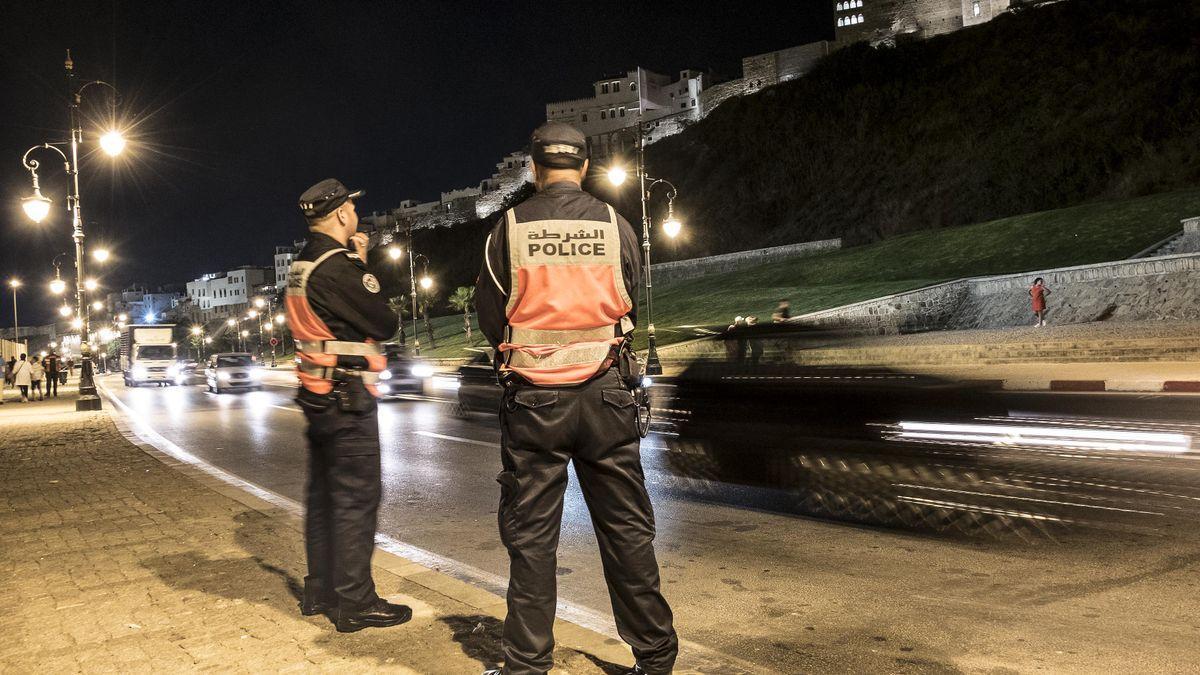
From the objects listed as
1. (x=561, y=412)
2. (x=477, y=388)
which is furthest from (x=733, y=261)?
(x=561, y=412)

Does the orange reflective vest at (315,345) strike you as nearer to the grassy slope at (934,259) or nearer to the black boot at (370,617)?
the black boot at (370,617)

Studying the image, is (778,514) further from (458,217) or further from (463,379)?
(458,217)

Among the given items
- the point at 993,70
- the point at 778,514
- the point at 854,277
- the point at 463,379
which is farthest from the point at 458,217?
the point at 778,514

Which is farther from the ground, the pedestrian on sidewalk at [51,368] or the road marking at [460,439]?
the pedestrian on sidewalk at [51,368]

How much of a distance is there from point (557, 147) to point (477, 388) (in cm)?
1197

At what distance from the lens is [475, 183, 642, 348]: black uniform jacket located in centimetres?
315

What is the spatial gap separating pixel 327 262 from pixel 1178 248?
36394 millimetres

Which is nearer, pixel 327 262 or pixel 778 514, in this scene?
pixel 327 262

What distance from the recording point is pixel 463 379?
15.3m

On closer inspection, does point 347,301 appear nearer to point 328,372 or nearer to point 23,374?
point 328,372

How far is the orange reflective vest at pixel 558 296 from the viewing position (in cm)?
308

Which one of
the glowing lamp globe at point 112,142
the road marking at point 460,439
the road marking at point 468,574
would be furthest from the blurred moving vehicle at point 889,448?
the glowing lamp globe at point 112,142

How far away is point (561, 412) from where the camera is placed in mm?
3014

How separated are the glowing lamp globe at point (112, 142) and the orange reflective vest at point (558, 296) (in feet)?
69.0
